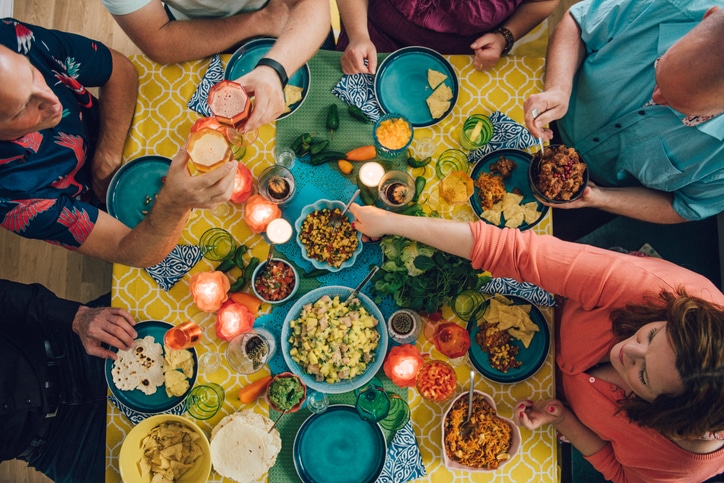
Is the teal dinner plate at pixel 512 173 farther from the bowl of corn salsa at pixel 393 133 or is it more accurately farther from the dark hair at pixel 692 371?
the dark hair at pixel 692 371

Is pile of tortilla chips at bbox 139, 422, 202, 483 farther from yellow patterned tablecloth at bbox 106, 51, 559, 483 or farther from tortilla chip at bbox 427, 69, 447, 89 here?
tortilla chip at bbox 427, 69, 447, 89

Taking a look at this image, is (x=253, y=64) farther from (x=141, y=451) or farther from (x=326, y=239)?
(x=141, y=451)

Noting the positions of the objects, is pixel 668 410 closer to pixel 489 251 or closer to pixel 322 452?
pixel 489 251

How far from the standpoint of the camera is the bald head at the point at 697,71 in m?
1.45

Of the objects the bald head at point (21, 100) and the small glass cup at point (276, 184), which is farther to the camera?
the small glass cup at point (276, 184)

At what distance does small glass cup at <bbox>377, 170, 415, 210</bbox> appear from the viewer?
197cm

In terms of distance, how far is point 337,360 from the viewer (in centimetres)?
188

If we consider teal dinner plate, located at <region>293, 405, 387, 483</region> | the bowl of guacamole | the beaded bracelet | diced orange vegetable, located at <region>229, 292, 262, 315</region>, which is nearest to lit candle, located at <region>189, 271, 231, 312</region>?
diced orange vegetable, located at <region>229, 292, 262, 315</region>

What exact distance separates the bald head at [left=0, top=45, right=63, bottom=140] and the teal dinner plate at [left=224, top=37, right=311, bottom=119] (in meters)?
0.70

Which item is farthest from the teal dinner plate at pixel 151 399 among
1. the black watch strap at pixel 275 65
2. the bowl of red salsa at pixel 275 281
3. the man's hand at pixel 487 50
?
the man's hand at pixel 487 50

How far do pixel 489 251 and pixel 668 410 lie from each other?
2.56 feet

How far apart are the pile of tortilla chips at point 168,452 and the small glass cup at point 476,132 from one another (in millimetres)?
1620

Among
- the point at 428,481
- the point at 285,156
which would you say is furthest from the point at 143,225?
the point at 428,481

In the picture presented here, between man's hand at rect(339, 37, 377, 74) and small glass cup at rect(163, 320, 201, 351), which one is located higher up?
man's hand at rect(339, 37, 377, 74)
